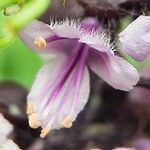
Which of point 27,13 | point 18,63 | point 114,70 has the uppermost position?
point 27,13

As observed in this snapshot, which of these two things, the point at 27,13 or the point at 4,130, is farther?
the point at 4,130

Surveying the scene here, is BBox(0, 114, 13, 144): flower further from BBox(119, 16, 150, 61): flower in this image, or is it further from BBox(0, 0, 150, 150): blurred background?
BBox(119, 16, 150, 61): flower

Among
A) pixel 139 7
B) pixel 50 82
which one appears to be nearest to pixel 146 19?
pixel 139 7

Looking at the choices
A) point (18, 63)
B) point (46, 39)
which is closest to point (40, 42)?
point (46, 39)

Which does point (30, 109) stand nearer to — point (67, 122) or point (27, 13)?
point (67, 122)

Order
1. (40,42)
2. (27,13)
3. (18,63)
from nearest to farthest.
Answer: (27,13)
(40,42)
(18,63)

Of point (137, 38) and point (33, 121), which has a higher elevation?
point (137, 38)
